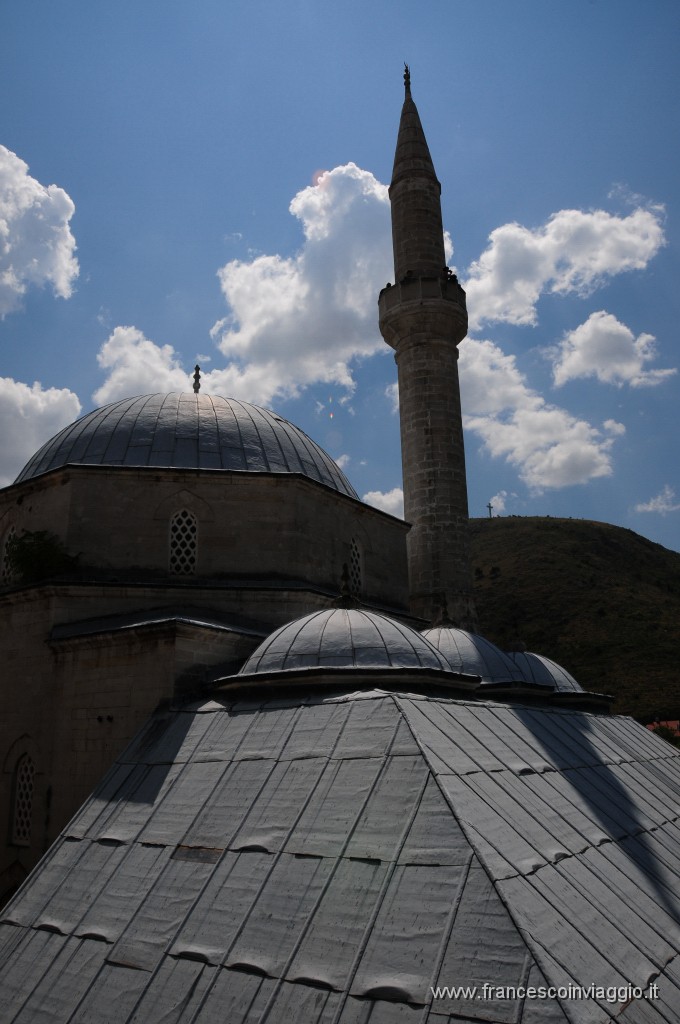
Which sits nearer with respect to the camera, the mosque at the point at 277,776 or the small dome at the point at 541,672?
the mosque at the point at 277,776

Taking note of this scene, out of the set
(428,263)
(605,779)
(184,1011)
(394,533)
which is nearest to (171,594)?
(394,533)

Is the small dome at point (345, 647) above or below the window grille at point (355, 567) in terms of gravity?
below

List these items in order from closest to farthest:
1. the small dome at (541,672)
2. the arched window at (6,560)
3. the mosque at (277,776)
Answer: the mosque at (277,776) → the arched window at (6,560) → the small dome at (541,672)

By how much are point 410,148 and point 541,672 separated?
12.4 meters

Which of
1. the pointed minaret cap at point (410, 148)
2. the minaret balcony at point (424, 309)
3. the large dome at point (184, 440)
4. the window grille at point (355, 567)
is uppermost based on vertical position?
the pointed minaret cap at point (410, 148)

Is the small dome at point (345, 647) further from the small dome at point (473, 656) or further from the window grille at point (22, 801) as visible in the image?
the window grille at point (22, 801)

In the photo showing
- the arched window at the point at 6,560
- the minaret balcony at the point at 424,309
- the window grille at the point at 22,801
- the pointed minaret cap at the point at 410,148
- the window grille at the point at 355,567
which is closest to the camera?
the window grille at the point at 22,801

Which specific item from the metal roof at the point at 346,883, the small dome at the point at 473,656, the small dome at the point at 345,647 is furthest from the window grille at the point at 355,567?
the metal roof at the point at 346,883

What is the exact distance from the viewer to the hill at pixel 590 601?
33.9 meters

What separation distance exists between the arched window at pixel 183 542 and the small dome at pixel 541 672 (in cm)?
518

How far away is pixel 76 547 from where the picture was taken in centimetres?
1064

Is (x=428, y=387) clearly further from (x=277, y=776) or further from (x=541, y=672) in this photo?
(x=277, y=776)

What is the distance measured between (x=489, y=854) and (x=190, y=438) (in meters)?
8.71

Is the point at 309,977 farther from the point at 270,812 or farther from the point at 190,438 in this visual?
the point at 190,438
